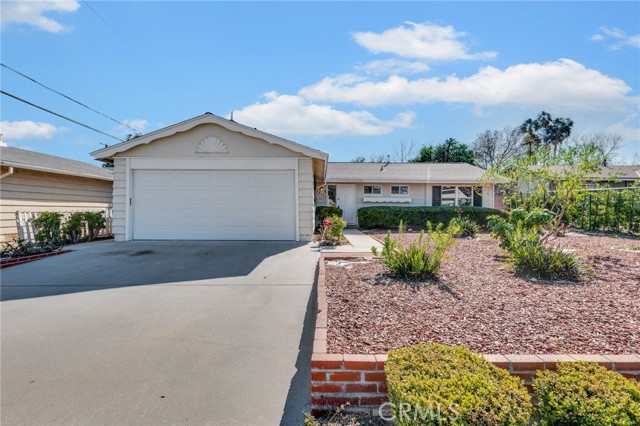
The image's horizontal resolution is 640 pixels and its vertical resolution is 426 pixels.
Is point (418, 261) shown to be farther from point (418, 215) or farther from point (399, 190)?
point (399, 190)

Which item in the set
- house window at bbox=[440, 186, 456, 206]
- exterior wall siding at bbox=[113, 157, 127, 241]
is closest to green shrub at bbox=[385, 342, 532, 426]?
exterior wall siding at bbox=[113, 157, 127, 241]

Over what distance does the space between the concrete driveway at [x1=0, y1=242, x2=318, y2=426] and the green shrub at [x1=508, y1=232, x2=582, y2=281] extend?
335 cm

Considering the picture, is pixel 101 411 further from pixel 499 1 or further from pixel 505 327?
pixel 499 1

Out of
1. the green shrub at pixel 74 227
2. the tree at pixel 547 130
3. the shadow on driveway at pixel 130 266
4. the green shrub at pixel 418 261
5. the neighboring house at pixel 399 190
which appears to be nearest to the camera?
the green shrub at pixel 418 261

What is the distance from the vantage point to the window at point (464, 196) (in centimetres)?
1853

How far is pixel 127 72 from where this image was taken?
1287 cm

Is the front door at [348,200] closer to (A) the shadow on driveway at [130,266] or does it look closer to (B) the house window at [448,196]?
(B) the house window at [448,196]

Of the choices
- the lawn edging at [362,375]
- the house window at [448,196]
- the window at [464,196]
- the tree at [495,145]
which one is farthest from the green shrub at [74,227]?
the tree at [495,145]

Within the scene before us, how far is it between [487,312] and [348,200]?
1518 centimetres

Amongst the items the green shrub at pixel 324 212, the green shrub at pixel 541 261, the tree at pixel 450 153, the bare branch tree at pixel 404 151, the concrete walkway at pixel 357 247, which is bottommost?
the concrete walkway at pixel 357 247

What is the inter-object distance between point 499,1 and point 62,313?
9.44 m

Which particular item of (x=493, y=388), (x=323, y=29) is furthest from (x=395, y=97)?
(x=493, y=388)

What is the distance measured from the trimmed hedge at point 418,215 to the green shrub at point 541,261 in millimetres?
9583

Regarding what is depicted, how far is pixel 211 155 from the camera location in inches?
396
